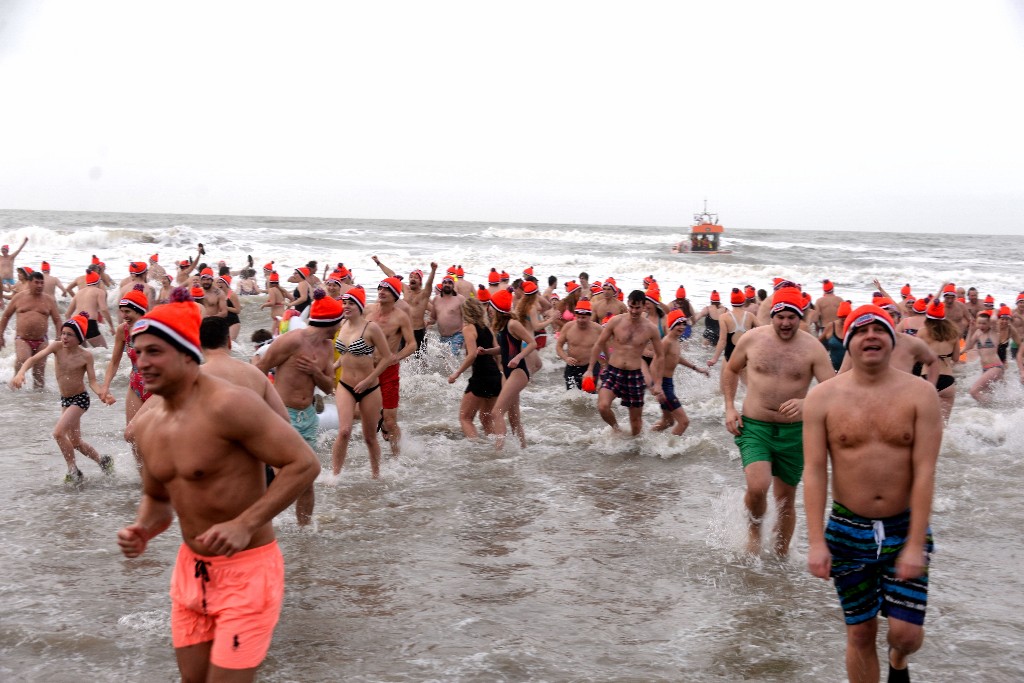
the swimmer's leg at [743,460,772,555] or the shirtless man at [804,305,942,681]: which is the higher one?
the shirtless man at [804,305,942,681]

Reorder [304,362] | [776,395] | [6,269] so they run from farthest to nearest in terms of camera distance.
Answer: [6,269]
[304,362]
[776,395]

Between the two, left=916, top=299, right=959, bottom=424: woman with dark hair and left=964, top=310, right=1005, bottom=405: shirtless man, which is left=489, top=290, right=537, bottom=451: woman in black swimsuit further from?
left=964, top=310, right=1005, bottom=405: shirtless man

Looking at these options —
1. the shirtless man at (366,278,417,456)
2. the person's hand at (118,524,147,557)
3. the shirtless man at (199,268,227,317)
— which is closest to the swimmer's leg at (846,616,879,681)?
the person's hand at (118,524,147,557)

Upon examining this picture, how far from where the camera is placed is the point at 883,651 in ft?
16.5

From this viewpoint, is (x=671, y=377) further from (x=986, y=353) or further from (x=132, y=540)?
(x=132, y=540)

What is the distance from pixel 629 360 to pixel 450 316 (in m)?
4.68

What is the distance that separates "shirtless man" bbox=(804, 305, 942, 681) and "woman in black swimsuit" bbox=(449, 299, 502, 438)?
5546 millimetres

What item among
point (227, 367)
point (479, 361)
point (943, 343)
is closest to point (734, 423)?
point (227, 367)

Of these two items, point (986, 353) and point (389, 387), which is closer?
point (389, 387)

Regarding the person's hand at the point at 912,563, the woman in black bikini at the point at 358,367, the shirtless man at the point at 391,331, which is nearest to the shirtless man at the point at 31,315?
the shirtless man at the point at 391,331

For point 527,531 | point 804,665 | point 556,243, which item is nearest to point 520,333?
point 527,531

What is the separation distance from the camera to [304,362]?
22.2 feet

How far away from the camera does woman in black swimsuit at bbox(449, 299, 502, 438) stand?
362 inches

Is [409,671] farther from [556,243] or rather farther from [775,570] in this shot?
[556,243]
